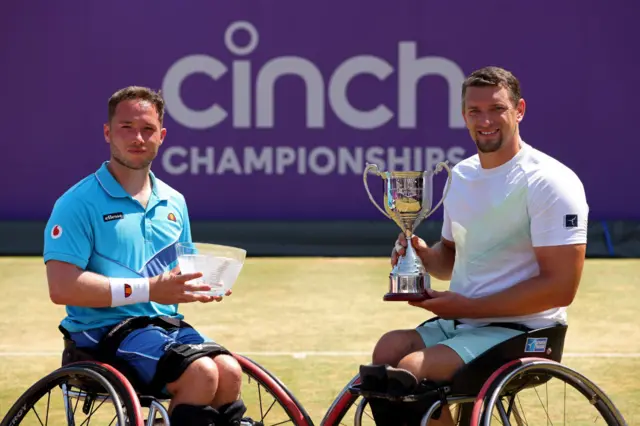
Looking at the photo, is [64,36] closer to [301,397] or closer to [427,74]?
[427,74]

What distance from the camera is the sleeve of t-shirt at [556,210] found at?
3.74 meters

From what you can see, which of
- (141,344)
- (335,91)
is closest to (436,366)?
(141,344)

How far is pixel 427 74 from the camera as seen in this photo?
1166 centimetres

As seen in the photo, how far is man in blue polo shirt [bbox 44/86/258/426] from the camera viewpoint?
3686 millimetres

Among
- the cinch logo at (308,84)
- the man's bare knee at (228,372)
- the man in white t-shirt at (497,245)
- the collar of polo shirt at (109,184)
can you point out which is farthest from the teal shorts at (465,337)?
the cinch logo at (308,84)

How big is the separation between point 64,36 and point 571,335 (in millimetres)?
6193

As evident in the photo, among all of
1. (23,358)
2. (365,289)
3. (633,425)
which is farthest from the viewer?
(365,289)

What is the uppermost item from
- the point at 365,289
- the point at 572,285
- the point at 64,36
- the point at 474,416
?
the point at 64,36

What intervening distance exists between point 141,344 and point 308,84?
8110 mm

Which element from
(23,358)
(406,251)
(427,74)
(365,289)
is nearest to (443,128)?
(427,74)

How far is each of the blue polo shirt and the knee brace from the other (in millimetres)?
389

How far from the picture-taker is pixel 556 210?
3760mm

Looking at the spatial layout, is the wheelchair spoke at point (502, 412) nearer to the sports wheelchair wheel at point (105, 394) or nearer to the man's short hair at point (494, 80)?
the sports wheelchair wheel at point (105, 394)

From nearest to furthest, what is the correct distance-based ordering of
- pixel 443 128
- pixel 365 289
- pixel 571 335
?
pixel 571 335, pixel 365 289, pixel 443 128
